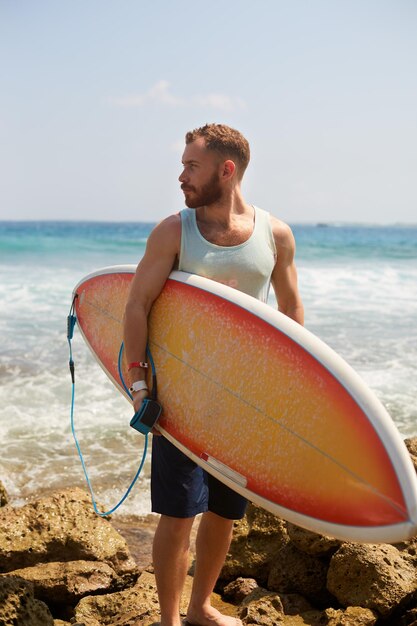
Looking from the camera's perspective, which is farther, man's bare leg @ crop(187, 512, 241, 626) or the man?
man's bare leg @ crop(187, 512, 241, 626)

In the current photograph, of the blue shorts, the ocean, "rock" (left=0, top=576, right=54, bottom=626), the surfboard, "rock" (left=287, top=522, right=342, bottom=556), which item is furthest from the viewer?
the ocean

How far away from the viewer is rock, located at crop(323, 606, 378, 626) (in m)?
2.74

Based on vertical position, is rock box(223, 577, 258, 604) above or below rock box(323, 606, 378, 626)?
below

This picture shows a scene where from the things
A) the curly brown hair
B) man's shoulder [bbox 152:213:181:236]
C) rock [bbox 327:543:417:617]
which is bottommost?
rock [bbox 327:543:417:617]

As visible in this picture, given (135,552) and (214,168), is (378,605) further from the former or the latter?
(214,168)

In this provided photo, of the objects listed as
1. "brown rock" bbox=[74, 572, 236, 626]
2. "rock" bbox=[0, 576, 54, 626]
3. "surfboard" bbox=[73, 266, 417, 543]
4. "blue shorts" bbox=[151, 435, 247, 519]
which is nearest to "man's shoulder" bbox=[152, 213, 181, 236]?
"surfboard" bbox=[73, 266, 417, 543]

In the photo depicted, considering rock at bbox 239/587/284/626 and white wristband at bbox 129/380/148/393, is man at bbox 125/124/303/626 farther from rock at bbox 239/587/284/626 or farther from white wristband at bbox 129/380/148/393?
rock at bbox 239/587/284/626

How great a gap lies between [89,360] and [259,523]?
4957 millimetres

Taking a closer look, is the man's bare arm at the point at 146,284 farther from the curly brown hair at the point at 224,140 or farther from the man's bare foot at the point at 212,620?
the man's bare foot at the point at 212,620

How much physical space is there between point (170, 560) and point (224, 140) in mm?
1529

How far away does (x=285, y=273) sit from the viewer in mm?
2658

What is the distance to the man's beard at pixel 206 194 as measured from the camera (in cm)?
246

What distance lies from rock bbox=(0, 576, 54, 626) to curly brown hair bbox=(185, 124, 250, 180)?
169 cm

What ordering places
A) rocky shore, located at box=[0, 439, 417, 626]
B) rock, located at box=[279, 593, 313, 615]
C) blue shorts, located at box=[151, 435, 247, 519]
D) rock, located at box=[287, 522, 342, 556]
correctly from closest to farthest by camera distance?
blue shorts, located at box=[151, 435, 247, 519]
rocky shore, located at box=[0, 439, 417, 626]
rock, located at box=[279, 593, 313, 615]
rock, located at box=[287, 522, 342, 556]
